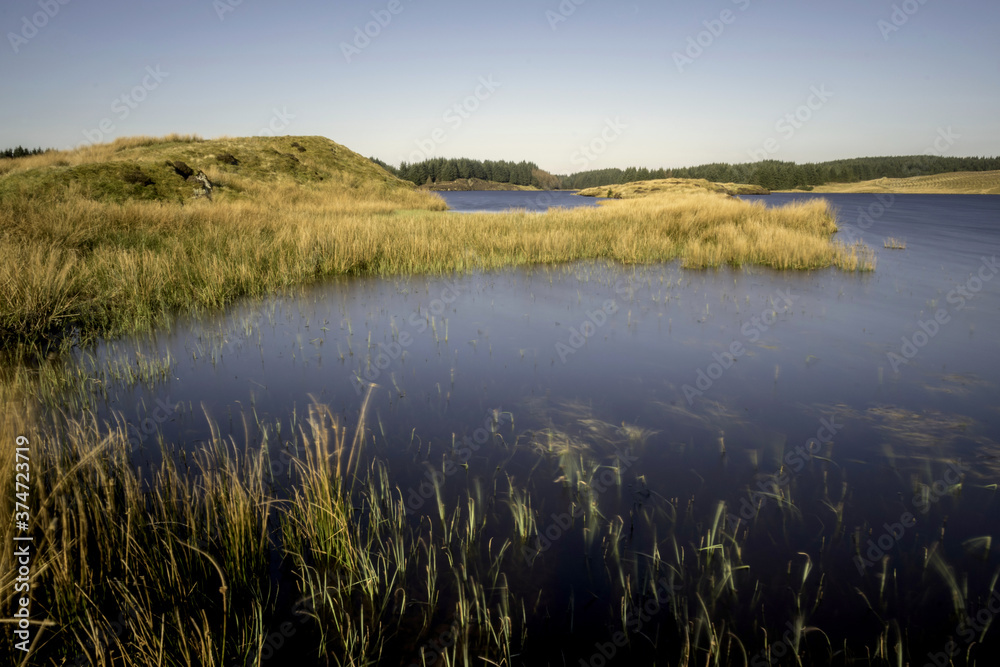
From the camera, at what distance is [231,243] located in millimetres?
10586

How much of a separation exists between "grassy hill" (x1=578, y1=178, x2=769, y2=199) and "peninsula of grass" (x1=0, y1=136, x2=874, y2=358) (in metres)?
41.2

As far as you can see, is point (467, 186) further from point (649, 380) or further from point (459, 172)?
point (649, 380)

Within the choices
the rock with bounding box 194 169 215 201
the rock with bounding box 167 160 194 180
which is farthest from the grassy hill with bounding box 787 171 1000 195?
the rock with bounding box 167 160 194 180

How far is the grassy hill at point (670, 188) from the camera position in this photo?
201 ft

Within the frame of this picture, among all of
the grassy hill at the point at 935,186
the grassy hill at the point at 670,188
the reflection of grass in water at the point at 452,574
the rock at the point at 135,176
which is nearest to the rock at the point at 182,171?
the rock at the point at 135,176

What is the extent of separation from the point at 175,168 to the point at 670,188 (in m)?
54.9

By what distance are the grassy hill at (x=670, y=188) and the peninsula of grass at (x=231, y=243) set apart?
4120cm

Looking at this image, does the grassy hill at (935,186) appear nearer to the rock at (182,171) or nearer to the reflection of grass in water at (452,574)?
the rock at (182,171)

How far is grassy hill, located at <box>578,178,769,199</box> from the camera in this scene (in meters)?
61.3

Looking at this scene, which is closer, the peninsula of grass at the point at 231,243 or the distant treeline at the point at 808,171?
the peninsula of grass at the point at 231,243

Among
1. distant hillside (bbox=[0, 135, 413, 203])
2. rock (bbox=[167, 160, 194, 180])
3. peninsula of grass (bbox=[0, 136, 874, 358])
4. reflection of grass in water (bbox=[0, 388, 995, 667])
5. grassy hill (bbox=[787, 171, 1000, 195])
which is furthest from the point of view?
grassy hill (bbox=[787, 171, 1000, 195])

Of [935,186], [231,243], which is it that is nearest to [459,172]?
[935,186]

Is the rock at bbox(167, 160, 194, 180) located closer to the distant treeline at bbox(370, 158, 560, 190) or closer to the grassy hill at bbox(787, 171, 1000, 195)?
the distant treeline at bbox(370, 158, 560, 190)

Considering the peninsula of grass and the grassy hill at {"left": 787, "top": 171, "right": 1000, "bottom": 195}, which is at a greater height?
the grassy hill at {"left": 787, "top": 171, "right": 1000, "bottom": 195}
